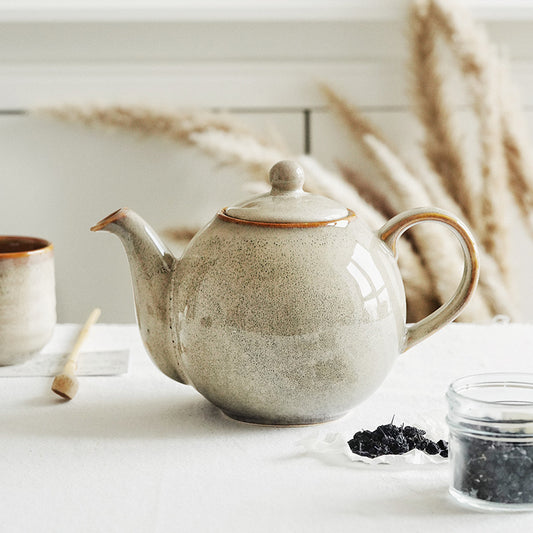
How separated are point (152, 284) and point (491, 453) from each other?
0.27 meters

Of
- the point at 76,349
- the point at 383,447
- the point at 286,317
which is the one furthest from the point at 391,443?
the point at 76,349

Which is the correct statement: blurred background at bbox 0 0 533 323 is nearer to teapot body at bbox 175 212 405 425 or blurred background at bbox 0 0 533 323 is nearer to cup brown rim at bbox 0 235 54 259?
cup brown rim at bbox 0 235 54 259

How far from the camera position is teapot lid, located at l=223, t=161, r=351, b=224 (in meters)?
0.58

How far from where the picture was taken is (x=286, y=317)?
0.55 metres

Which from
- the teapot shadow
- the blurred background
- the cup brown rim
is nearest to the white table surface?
the teapot shadow

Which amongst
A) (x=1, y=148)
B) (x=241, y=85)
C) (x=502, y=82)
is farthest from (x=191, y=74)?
(x=502, y=82)

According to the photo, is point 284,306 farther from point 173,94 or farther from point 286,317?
point 173,94

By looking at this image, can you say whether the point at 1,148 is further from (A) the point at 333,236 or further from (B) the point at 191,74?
(A) the point at 333,236

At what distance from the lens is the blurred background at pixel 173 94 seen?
135 centimetres

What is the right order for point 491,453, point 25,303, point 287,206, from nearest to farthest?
point 491,453 → point 287,206 → point 25,303

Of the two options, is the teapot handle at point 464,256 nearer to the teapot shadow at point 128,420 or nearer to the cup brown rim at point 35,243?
the teapot shadow at point 128,420

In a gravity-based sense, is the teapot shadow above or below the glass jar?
below

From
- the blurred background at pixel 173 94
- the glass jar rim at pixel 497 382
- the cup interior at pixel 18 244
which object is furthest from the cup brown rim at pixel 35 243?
the blurred background at pixel 173 94

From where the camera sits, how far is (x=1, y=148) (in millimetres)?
1385
